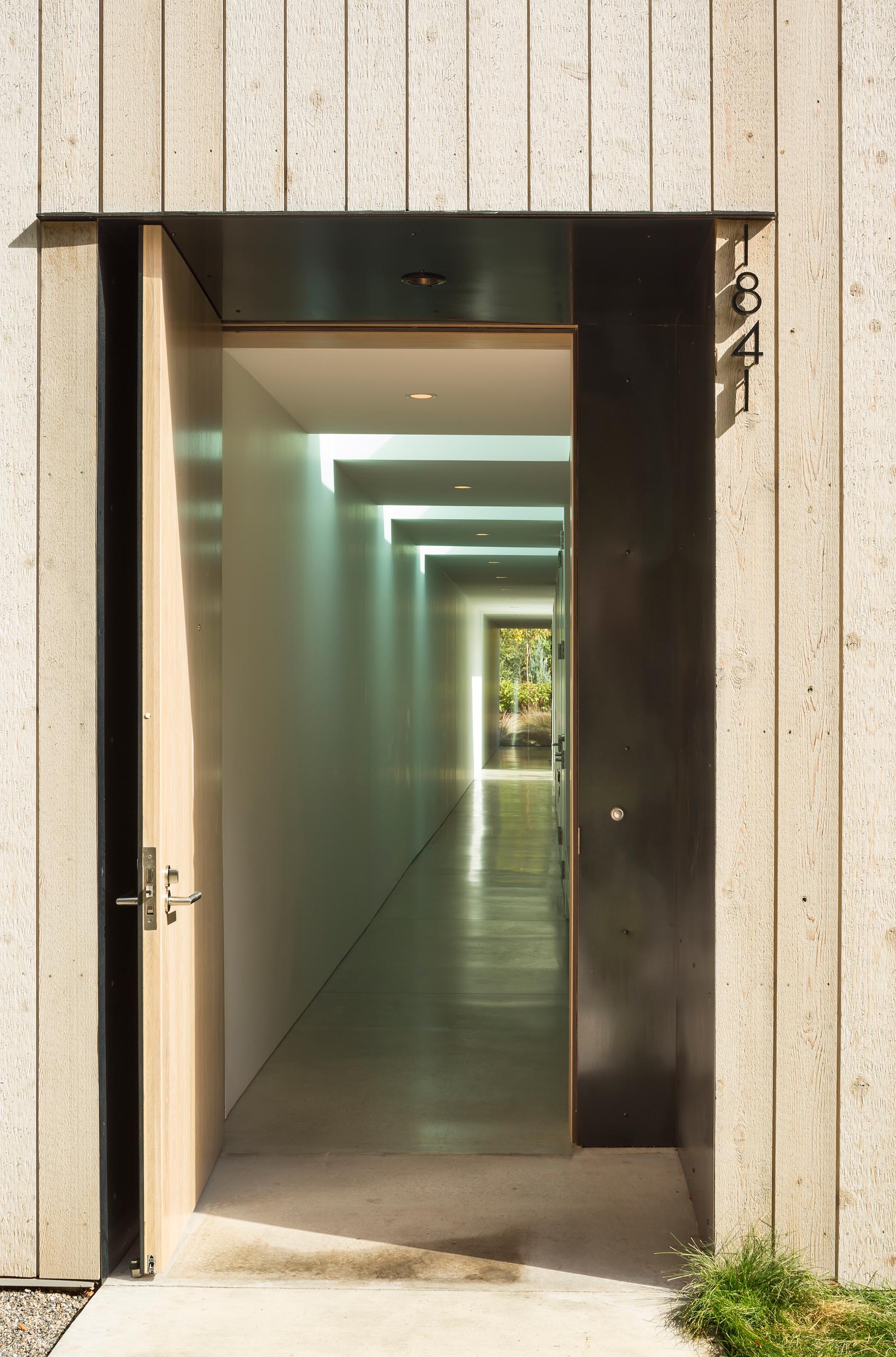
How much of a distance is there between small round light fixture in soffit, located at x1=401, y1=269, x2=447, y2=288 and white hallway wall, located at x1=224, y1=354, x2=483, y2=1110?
1.10 metres

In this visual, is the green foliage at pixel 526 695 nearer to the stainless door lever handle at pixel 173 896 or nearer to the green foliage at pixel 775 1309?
the stainless door lever handle at pixel 173 896

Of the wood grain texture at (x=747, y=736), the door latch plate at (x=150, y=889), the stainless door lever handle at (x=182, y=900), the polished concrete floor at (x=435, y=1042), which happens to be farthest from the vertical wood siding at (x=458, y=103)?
the polished concrete floor at (x=435, y=1042)

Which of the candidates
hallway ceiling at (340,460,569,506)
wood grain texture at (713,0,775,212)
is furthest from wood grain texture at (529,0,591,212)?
hallway ceiling at (340,460,569,506)

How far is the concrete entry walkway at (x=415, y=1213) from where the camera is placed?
2.38 metres

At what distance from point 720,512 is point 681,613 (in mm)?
787

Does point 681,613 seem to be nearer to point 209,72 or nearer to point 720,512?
point 720,512

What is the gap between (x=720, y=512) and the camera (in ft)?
8.33

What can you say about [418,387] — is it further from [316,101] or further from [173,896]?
[173,896]

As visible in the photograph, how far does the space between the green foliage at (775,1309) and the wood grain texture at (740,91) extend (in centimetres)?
242

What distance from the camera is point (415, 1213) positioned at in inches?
116

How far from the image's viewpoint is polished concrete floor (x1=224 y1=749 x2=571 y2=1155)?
353 centimetres

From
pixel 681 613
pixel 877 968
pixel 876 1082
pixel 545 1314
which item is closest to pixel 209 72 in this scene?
pixel 681 613

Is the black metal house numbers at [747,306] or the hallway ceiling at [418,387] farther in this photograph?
the hallway ceiling at [418,387]

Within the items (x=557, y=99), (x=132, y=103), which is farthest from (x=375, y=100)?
(x=132, y=103)
